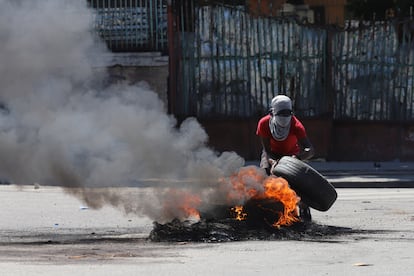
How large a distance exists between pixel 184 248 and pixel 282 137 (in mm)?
2659

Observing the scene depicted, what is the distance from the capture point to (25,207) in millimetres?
16141

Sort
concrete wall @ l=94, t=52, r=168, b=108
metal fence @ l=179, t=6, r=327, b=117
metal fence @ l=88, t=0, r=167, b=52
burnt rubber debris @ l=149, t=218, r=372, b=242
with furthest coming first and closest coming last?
metal fence @ l=179, t=6, r=327, b=117 < concrete wall @ l=94, t=52, r=168, b=108 < metal fence @ l=88, t=0, r=167, b=52 < burnt rubber debris @ l=149, t=218, r=372, b=242

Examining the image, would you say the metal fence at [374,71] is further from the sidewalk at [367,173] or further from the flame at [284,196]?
the flame at [284,196]

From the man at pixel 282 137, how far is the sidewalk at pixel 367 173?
24.0ft

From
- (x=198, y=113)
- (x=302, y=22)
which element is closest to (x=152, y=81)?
(x=198, y=113)

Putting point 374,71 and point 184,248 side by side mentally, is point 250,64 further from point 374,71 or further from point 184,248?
point 184,248

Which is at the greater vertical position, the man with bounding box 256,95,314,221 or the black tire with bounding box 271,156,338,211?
the man with bounding box 256,95,314,221

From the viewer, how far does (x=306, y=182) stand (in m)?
12.5

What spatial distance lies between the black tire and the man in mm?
420

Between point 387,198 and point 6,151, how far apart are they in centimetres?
714

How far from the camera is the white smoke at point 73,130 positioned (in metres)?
12.4

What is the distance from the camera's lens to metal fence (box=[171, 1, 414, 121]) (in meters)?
24.8

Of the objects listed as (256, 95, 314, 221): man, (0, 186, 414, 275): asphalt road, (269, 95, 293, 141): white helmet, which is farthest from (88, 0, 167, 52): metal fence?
(269, 95, 293, 141): white helmet

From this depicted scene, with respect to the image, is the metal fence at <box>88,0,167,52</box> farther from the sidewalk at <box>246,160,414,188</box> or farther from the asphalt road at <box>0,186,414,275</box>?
the asphalt road at <box>0,186,414,275</box>
